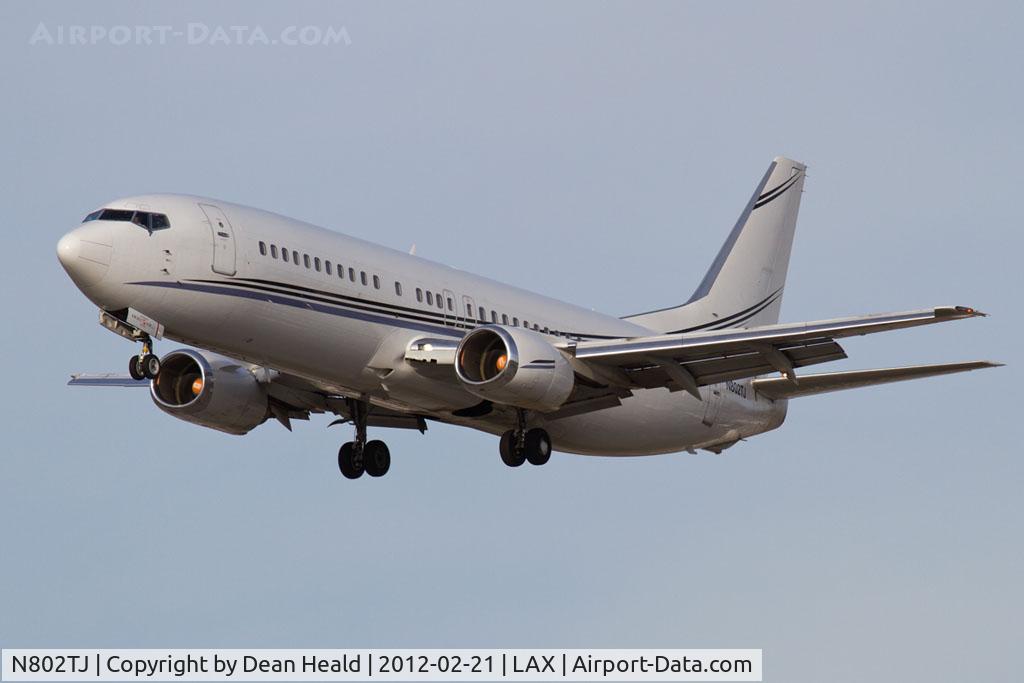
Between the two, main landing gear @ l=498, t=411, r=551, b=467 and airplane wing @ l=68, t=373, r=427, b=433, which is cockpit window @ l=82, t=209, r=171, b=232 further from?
main landing gear @ l=498, t=411, r=551, b=467

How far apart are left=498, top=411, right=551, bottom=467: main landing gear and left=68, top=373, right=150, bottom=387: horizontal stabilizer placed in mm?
10299

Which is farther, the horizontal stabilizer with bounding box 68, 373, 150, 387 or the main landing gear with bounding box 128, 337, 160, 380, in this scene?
the horizontal stabilizer with bounding box 68, 373, 150, 387

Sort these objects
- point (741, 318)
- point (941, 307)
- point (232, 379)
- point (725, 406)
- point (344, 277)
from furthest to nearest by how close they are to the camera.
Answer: point (741, 318)
point (725, 406)
point (232, 379)
point (344, 277)
point (941, 307)

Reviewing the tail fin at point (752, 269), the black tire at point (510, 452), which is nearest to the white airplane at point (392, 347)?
the black tire at point (510, 452)

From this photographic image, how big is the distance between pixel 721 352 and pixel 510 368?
487 centimetres

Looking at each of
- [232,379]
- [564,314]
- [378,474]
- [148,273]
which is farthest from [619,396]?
[148,273]

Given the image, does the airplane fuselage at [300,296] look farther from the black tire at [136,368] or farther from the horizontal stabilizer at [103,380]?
the horizontal stabilizer at [103,380]

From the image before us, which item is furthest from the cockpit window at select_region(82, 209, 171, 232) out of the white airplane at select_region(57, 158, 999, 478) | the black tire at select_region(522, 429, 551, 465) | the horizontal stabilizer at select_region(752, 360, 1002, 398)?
the horizontal stabilizer at select_region(752, 360, 1002, 398)

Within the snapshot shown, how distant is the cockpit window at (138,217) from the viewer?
33.4 m

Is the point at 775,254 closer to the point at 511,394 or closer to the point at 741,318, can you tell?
the point at 741,318

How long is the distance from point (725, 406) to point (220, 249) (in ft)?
51.4

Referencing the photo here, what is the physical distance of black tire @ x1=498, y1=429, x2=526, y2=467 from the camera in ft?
128

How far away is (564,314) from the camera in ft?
137

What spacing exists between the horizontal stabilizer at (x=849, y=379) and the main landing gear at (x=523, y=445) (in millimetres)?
5686
